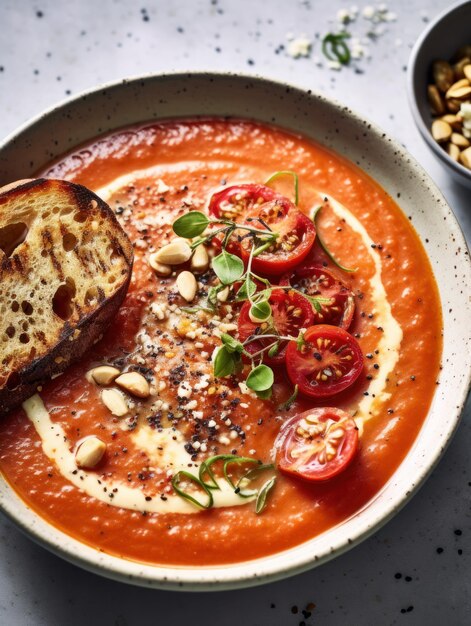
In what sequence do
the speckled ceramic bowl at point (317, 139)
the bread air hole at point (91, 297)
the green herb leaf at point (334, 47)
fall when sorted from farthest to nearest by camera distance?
the green herb leaf at point (334, 47) < the bread air hole at point (91, 297) < the speckled ceramic bowl at point (317, 139)

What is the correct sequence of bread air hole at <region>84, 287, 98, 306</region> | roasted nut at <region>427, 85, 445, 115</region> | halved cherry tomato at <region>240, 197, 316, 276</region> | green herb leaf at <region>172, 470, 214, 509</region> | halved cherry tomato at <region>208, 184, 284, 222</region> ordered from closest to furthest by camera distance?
green herb leaf at <region>172, 470, 214, 509</region>, bread air hole at <region>84, 287, 98, 306</region>, halved cherry tomato at <region>240, 197, 316, 276</region>, halved cherry tomato at <region>208, 184, 284, 222</region>, roasted nut at <region>427, 85, 445, 115</region>

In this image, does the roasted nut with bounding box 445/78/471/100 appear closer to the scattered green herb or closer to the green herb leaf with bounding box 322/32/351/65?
the green herb leaf with bounding box 322/32/351/65

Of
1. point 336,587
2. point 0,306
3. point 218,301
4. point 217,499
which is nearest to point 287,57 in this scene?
point 218,301

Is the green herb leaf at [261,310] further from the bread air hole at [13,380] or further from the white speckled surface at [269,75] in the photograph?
the white speckled surface at [269,75]

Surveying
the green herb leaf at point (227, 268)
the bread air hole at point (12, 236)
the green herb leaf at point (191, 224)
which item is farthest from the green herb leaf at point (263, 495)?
the bread air hole at point (12, 236)

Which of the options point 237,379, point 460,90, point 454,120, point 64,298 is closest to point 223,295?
point 237,379

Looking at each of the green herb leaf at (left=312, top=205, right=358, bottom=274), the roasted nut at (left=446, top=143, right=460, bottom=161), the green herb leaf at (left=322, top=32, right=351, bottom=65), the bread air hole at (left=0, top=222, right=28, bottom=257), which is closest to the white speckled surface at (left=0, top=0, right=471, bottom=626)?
the green herb leaf at (left=322, top=32, right=351, bottom=65)
